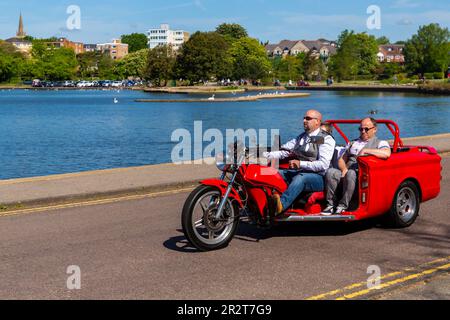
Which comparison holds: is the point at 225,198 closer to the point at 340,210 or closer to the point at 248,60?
the point at 340,210

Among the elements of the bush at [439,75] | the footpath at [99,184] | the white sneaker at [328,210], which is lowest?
the footpath at [99,184]

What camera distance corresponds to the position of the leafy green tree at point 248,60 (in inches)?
5832

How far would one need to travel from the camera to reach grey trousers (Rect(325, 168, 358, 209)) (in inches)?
317

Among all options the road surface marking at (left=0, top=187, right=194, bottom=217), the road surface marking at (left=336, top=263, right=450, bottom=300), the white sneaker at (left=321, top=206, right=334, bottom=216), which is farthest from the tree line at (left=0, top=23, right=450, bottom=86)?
the road surface marking at (left=336, top=263, right=450, bottom=300)

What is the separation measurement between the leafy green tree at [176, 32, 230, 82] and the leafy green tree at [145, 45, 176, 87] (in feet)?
14.1

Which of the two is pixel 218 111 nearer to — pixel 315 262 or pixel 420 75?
pixel 315 262

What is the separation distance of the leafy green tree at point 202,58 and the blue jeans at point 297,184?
116 metres

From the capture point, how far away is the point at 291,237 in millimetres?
8328

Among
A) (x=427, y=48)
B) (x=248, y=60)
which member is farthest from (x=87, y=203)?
(x=427, y=48)

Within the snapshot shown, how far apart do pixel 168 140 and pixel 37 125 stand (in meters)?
19.3

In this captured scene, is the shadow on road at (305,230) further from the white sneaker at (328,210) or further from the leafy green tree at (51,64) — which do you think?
the leafy green tree at (51,64)

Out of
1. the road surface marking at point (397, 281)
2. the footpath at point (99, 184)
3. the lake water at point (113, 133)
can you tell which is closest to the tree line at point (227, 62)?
the lake water at point (113, 133)

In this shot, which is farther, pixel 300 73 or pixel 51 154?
pixel 300 73
